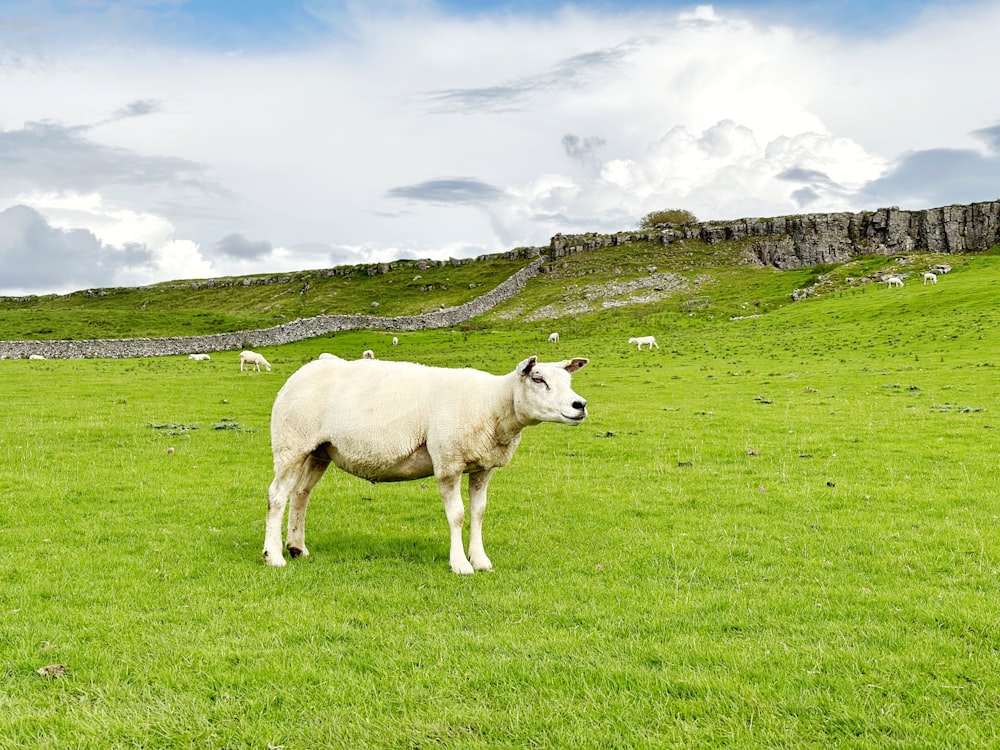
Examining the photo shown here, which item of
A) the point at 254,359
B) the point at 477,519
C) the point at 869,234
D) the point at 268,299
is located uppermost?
the point at 869,234

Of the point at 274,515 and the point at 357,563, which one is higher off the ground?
the point at 274,515

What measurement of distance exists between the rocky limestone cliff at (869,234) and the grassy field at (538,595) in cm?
9297

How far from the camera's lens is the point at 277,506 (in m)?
10.9

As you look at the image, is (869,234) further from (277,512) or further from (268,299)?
(277,512)

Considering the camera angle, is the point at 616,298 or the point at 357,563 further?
the point at 616,298

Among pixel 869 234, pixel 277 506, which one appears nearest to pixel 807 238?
pixel 869 234

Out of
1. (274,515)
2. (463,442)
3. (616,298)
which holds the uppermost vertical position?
(616,298)

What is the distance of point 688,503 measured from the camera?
46.4ft

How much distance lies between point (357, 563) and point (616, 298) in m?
84.7

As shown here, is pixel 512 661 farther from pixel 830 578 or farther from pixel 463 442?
pixel 830 578

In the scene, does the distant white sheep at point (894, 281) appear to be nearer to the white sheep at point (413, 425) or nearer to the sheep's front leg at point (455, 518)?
the white sheep at point (413, 425)

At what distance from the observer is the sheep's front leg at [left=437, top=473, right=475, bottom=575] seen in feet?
33.1

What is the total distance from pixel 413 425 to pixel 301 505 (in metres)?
2.43

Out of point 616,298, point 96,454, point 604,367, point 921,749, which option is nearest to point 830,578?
point 921,749
